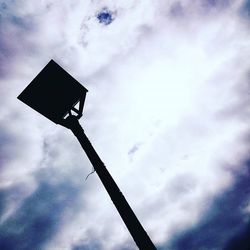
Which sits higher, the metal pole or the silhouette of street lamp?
the silhouette of street lamp

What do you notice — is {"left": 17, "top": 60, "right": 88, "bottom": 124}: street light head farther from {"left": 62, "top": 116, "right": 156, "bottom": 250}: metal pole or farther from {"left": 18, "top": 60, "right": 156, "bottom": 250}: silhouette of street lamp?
{"left": 62, "top": 116, "right": 156, "bottom": 250}: metal pole

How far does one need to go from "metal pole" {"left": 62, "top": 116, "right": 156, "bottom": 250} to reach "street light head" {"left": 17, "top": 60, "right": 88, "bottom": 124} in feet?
1.08

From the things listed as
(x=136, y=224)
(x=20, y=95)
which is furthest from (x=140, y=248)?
(x=20, y=95)

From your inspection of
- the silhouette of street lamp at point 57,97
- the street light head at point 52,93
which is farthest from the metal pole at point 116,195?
the street light head at point 52,93

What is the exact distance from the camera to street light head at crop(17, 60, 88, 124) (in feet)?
17.7

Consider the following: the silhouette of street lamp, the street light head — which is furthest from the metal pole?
the street light head

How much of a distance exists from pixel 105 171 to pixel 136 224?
115 centimetres

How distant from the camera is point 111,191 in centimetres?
448

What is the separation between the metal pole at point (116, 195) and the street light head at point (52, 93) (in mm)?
330

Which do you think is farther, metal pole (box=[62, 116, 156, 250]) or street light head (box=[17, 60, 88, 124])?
street light head (box=[17, 60, 88, 124])

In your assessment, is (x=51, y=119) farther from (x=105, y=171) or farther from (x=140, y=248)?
(x=140, y=248)

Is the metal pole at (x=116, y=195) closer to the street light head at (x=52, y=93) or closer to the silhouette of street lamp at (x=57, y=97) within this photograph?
the silhouette of street lamp at (x=57, y=97)

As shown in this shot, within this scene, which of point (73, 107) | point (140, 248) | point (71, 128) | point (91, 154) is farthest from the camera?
point (73, 107)

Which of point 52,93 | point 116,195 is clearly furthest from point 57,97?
point 116,195
